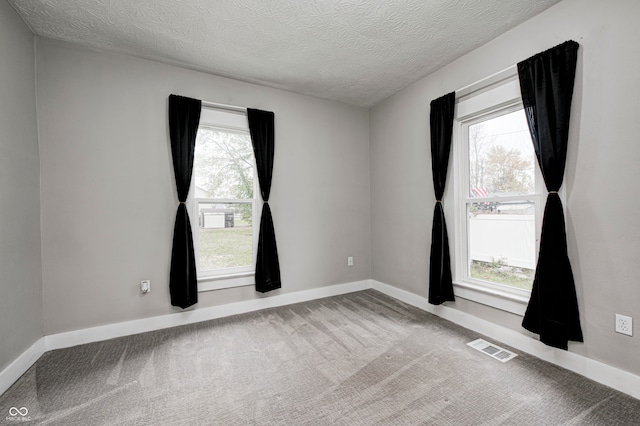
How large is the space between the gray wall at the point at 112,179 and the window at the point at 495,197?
Result: 2068mm

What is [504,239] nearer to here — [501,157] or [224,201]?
[501,157]

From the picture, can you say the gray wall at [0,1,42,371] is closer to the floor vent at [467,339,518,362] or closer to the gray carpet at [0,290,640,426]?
the gray carpet at [0,290,640,426]

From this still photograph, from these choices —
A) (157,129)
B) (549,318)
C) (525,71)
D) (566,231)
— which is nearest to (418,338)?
(549,318)

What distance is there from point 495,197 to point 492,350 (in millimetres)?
1367

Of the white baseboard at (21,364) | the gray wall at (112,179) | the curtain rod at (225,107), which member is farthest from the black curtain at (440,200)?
the white baseboard at (21,364)

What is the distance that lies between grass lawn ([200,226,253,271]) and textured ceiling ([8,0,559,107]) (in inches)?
71.4

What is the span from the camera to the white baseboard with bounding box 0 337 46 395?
1.92 metres

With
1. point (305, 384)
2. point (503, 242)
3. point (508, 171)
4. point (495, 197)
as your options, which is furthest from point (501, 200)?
point (305, 384)

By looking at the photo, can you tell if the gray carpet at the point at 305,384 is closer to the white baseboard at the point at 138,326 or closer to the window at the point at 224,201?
the white baseboard at the point at 138,326

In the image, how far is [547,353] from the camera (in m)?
2.23

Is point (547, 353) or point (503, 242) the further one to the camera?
point (503, 242)

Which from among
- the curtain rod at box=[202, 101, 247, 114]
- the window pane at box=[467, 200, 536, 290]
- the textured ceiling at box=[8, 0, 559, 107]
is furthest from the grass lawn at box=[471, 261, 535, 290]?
the curtain rod at box=[202, 101, 247, 114]

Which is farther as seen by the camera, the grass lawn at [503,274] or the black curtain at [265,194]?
the black curtain at [265,194]

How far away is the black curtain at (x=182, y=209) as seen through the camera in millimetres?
2916
